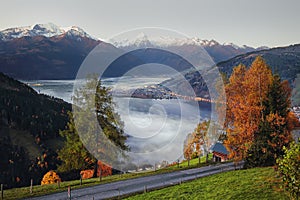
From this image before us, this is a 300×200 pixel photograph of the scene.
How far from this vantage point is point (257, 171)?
2514cm

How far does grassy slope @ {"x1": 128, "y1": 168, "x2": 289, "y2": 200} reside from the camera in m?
18.4

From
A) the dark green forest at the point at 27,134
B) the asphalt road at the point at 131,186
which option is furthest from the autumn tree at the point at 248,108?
the dark green forest at the point at 27,134

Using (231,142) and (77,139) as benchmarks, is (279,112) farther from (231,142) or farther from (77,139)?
Answer: (77,139)

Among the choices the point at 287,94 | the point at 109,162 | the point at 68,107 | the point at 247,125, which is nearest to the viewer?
the point at 247,125

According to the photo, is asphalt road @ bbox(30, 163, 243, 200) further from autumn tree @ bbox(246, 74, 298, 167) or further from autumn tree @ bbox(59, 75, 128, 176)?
autumn tree @ bbox(246, 74, 298, 167)

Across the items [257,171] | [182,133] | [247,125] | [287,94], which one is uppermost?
[287,94]

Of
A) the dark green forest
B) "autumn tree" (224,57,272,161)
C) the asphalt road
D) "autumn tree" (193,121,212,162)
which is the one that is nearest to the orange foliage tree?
"autumn tree" (224,57,272,161)

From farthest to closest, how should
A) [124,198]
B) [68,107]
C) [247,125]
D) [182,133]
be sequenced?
[68,107], [182,133], [247,125], [124,198]

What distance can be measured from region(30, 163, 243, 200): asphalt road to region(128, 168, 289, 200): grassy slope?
2196 mm

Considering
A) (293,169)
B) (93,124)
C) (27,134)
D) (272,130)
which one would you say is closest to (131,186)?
(93,124)

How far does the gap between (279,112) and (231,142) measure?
17.0ft

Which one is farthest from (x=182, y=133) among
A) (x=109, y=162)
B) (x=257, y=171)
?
(x=257, y=171)

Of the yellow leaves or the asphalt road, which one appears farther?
the yellow leaves

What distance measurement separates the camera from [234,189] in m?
20.2
